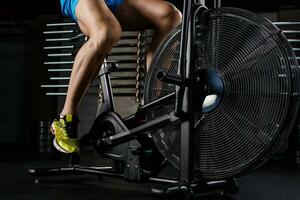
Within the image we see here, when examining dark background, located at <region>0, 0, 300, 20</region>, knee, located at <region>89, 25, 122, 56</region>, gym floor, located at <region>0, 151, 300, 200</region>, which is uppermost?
dark background, located at <region>0, 0, 300, 20</region>

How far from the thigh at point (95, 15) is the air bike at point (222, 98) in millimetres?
350

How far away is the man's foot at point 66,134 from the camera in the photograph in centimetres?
209

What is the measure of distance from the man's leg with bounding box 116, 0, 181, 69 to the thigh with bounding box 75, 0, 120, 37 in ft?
0.59

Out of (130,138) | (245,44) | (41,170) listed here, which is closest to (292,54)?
(245,44)

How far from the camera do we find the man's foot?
209cm

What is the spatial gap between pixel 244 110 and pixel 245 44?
27 cm

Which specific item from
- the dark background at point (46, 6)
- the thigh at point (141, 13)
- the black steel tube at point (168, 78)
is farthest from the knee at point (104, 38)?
the dark background at point (46, 6)

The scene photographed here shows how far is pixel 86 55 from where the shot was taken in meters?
2.07

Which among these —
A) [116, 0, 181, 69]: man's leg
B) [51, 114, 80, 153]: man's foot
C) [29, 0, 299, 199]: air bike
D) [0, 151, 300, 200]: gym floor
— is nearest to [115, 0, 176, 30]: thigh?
[116, 0, 181, 69]: man's leg

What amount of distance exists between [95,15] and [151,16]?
0.33 metres

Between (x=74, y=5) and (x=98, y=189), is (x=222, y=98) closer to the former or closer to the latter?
(x=98, y=189)

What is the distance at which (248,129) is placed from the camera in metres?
1.61

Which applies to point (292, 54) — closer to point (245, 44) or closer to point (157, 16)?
point (245, 44)

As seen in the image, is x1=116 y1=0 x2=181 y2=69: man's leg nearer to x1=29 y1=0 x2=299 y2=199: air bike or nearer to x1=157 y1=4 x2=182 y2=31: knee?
x1=157 y1=4 x2=182 y2=31: knee
